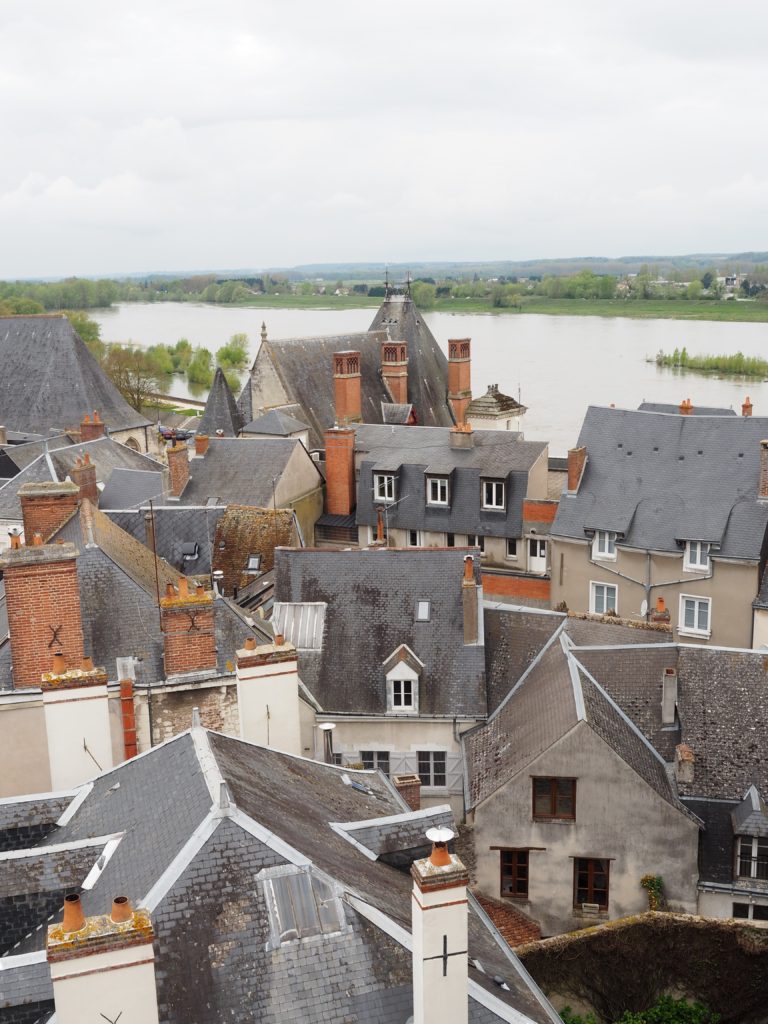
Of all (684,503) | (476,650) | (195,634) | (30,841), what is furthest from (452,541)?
(30,841)

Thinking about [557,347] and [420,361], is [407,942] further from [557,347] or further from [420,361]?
[557,347]

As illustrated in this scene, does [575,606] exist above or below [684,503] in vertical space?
below

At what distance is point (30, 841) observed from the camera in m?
Result: 9.10

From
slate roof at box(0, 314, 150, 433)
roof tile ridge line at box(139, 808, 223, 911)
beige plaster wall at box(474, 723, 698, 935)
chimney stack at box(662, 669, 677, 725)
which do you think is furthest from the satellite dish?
slate roof at box(0, 314, 150, 433)

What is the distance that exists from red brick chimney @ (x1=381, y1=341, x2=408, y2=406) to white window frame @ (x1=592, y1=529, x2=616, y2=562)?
16192mm

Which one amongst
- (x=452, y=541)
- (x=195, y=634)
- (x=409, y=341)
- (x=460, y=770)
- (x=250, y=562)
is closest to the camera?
(x=195, y=634)

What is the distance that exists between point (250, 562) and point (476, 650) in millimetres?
7413

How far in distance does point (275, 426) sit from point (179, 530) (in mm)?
10864

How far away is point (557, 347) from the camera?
102188 mm

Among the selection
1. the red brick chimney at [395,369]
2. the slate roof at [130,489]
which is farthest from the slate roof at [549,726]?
the red brick chimney at [395,369]

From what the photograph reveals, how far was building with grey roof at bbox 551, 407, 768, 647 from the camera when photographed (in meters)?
23.3

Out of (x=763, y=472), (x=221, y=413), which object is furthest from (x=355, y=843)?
(x=221, y=413)

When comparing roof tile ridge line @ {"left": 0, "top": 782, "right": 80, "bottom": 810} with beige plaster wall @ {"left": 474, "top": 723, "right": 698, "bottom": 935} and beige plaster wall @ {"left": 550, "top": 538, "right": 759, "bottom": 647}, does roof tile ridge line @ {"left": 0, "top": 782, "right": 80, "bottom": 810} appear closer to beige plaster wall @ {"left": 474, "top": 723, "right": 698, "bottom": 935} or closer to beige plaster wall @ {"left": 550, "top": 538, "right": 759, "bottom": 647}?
beige plaster wall @ {"left": 474, "top": 723, "right": 698, "bottom": 935}

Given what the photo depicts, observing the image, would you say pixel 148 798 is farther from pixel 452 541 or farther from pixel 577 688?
pixel 452 541
